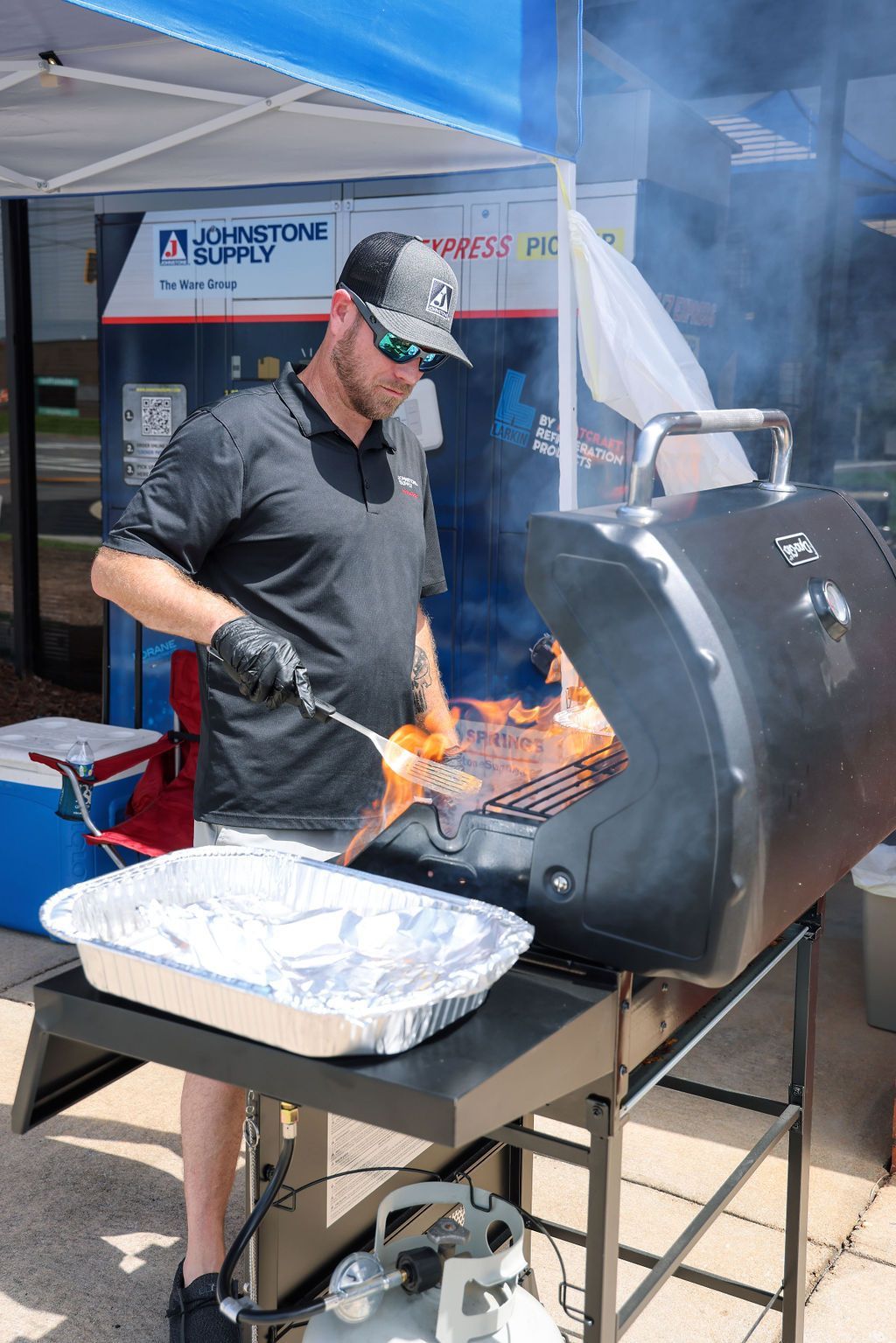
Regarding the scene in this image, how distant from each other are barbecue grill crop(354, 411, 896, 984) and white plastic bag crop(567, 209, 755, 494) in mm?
1477

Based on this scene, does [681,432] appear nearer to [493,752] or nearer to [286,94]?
[493,752]

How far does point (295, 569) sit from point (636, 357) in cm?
136

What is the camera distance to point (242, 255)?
193 inches

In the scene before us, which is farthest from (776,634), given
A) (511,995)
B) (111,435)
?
(111,435)

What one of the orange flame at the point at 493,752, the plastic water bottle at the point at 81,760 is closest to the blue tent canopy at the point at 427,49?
the orange flame at the point at 493,752

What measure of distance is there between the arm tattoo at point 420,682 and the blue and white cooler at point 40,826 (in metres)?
1.98

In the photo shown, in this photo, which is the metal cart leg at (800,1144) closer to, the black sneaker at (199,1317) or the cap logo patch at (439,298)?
the black sneaker at (199,1317)

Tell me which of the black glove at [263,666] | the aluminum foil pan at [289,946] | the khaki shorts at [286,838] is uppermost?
the black glove at [263,666]

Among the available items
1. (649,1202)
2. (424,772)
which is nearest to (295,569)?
(424,772)

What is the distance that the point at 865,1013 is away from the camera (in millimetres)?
4082

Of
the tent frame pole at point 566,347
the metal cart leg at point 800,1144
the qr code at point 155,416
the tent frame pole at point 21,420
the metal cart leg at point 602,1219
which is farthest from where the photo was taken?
the tent frame pole at point 21,420

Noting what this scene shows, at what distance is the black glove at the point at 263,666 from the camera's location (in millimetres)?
1912

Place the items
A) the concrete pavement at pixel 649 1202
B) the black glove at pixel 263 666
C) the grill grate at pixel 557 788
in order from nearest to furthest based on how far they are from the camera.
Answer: the grill grate at pixel 557 788 → the black glove at pixel 263 666 → the concrete pavement at pixel 649 1202

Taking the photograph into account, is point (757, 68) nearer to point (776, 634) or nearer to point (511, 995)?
point (776, 634)
